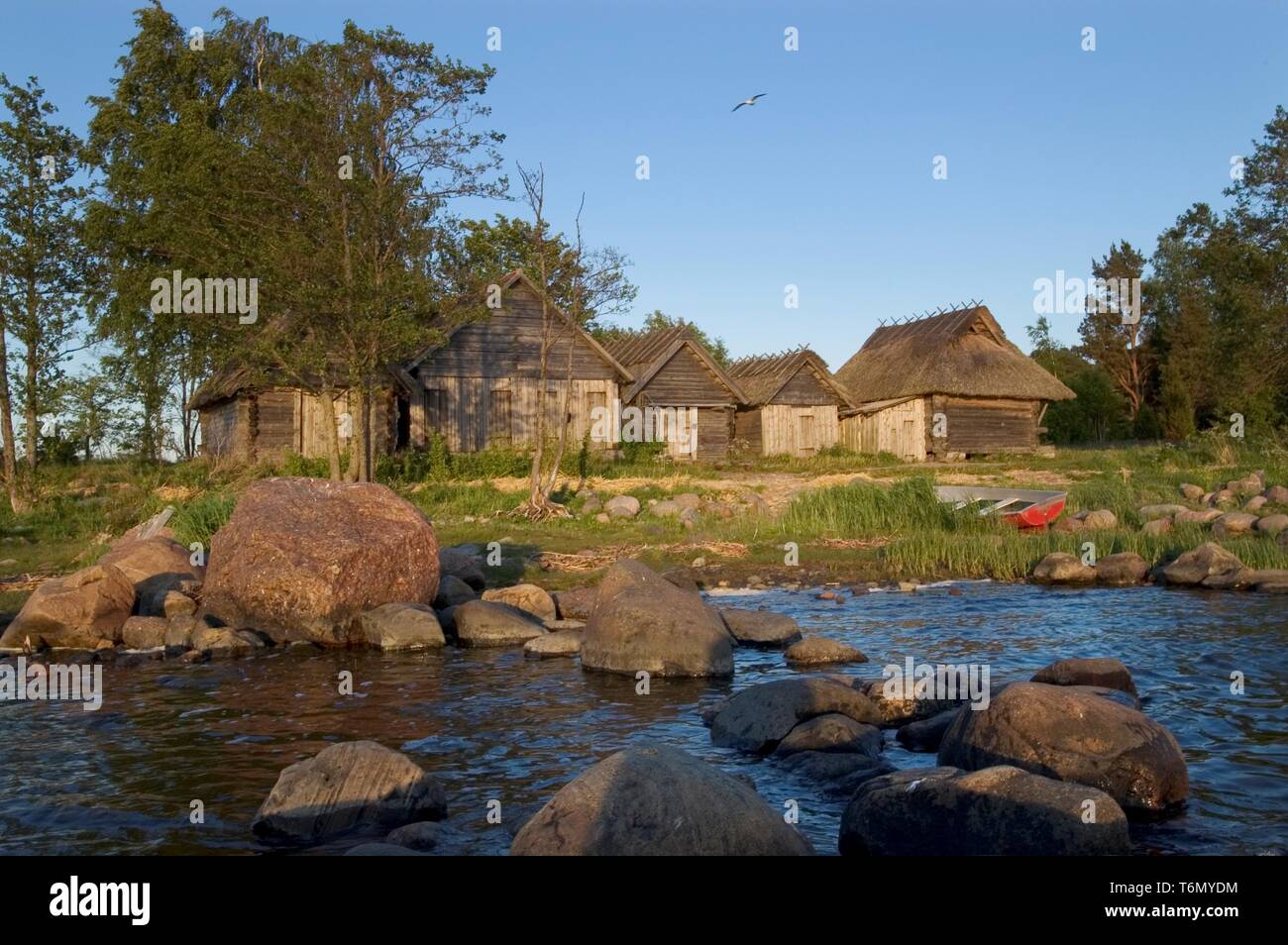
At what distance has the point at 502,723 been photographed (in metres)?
9.34

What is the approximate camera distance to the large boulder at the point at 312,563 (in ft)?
42.3

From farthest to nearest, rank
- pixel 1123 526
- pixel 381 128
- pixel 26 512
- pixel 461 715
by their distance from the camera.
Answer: pixel 381 128
pixel 26 512
pixel 1123 526
pixel 461 715

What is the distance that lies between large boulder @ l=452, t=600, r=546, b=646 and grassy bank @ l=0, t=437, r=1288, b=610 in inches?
142

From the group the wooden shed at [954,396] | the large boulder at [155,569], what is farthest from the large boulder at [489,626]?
the wooden shed at [954,396]

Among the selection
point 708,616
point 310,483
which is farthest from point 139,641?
point 708,616

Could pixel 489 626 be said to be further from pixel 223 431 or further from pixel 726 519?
pixel 223 431

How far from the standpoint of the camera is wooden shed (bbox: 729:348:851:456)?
41281 millimetres

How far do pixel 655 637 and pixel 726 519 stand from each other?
1173cm

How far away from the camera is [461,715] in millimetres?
9648

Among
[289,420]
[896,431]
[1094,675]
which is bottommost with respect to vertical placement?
[1094,675]

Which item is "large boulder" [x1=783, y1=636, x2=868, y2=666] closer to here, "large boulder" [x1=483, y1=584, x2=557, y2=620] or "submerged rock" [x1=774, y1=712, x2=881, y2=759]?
"submerged rock" [x1=774, y1=712, x2=881, y2=759]

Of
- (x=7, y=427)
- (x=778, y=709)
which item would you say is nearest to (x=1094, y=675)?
(x=778, y=709)
